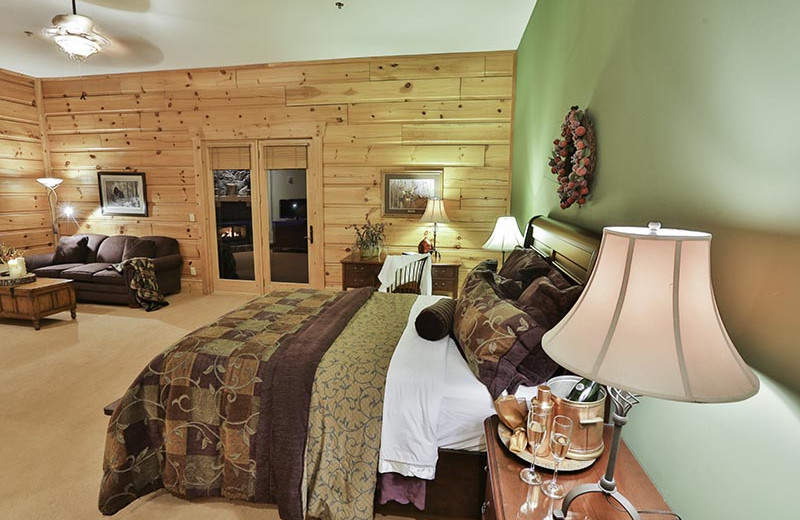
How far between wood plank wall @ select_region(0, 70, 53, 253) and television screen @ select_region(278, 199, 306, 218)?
12.9ft

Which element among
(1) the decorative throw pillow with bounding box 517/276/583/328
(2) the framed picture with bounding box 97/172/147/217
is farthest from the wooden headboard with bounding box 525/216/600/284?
(2) the framed picture with bounding box 97/172/147/217

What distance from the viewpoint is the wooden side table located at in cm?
417

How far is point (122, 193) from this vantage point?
19.3ft

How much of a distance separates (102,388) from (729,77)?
3.99m

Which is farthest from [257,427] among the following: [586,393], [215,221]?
[215,221]

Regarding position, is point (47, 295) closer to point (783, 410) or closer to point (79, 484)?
point (79, 484)

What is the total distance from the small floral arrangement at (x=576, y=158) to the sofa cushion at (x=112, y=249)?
5.72m

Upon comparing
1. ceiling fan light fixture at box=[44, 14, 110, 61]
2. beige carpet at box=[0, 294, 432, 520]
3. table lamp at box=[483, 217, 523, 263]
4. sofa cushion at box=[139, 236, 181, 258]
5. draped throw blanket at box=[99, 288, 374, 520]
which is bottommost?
beige carpet at box=[0, 294, 432, 520]

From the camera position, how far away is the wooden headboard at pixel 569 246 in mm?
1712

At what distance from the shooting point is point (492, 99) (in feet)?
15.3

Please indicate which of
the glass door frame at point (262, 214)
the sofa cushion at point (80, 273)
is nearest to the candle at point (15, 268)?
the sofa cushion at point (80, 273)

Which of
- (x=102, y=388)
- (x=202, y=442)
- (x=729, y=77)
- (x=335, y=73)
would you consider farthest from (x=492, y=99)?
(x=102, y=388)

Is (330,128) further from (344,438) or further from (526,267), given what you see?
(344,438)

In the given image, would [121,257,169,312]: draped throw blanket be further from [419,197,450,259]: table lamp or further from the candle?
[419,197,450,259]: table lamp
